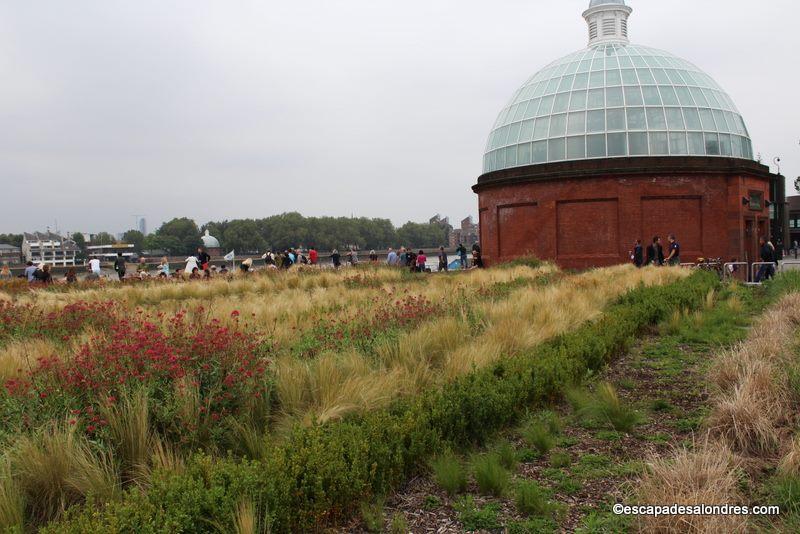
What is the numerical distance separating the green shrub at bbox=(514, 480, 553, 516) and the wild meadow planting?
0.02m

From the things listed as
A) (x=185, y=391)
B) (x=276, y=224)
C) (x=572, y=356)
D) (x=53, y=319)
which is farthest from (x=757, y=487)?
(x=276, y=224)

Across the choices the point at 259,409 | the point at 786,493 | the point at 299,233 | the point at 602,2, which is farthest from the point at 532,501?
the point at 299,233

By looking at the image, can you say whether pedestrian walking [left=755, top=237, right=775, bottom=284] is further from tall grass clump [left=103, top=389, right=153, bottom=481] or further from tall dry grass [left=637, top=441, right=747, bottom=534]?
tall grass clump [left=103, top=389, right=153, bottom=481]

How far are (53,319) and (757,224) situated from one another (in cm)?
2820

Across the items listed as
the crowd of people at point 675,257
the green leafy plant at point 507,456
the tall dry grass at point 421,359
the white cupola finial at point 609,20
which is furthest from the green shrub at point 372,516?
the white cupola finial at point 609,20

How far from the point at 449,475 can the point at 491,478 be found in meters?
0.30

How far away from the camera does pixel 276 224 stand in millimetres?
128250

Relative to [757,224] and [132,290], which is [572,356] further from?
[757,224]

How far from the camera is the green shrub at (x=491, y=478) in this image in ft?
13.8

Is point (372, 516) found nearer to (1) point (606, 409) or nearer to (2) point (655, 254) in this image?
(1) point (606, 409)

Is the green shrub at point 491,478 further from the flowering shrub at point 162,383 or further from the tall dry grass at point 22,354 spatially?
the tall dry grass at point 22,354

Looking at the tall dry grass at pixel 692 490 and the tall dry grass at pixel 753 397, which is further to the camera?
the tall dry grass at pixel 753 397

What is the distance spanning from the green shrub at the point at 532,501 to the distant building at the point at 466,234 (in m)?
161

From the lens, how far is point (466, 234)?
17312cm
